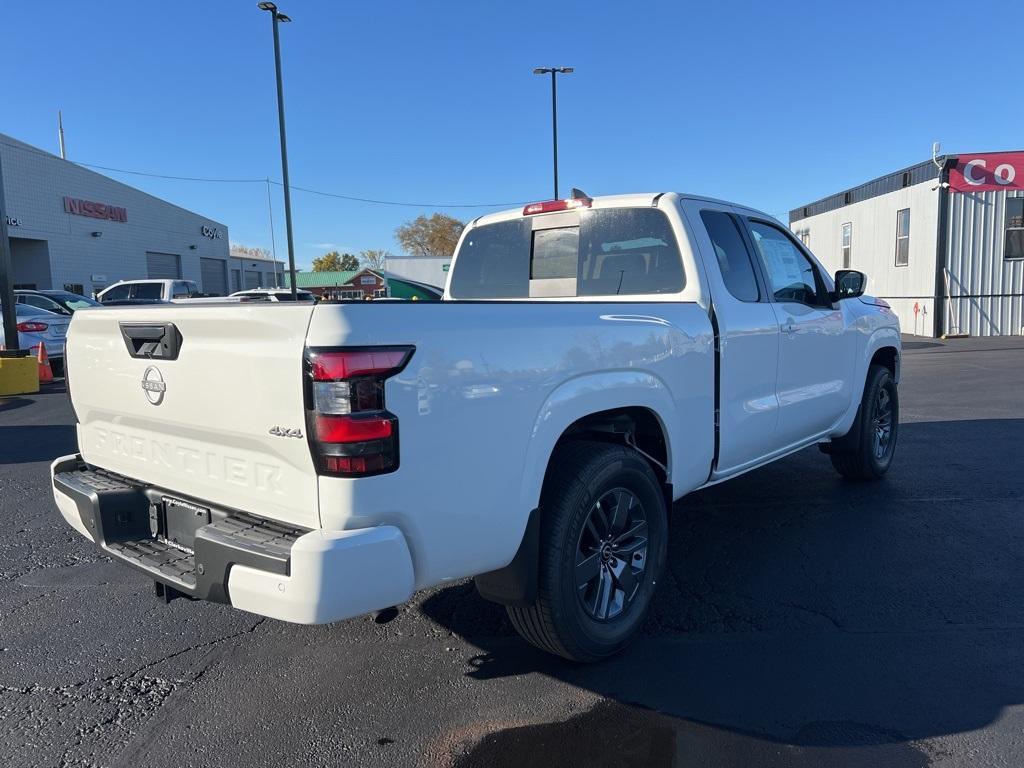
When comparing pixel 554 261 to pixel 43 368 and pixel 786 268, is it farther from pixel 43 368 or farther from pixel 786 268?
pixel 43 368

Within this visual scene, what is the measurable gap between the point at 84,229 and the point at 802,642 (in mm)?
37159

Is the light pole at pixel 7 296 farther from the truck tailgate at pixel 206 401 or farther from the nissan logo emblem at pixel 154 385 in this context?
the nissan logo emblem at pixel 154 385

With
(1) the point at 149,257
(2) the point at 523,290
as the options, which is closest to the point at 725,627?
(2) the point at 523,290

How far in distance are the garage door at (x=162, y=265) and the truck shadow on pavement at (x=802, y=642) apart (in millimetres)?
38423

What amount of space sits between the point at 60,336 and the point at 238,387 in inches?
563

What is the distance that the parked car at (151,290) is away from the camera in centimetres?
1873

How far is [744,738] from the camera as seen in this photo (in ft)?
8.66

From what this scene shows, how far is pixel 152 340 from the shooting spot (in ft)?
9.25

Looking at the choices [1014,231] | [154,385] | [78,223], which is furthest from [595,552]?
[78,223]

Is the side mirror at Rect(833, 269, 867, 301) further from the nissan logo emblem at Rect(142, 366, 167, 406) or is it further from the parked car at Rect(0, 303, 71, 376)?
the parked car at Rect(0, 303, 71, 376)

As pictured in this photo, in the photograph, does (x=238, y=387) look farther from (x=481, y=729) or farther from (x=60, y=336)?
(x=60, y=336)

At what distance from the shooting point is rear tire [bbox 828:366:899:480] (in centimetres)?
561

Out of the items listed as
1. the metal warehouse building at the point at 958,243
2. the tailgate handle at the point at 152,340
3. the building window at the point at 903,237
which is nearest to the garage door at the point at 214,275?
the building window at the point at 903,237

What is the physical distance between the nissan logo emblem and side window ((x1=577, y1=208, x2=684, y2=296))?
236cm
